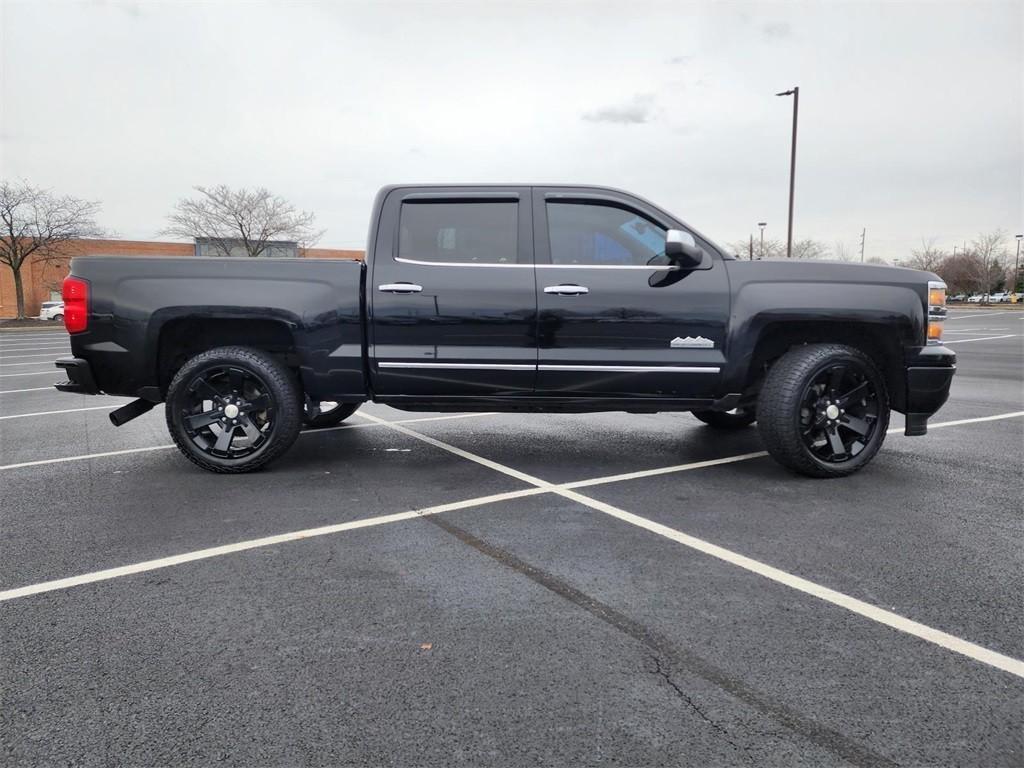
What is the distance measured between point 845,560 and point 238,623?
269 centimetres

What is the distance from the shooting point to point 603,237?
189 inches

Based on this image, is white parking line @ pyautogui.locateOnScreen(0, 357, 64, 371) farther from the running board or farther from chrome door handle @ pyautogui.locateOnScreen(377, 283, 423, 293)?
chrome door handle @ pyautogui.locateOnScreen(377, 283, 423, 293)

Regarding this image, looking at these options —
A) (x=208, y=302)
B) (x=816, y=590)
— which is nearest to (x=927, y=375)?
(x=816, y=590)

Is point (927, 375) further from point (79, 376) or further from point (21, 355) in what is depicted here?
point (21, 355)

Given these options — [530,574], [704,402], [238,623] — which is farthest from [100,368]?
[704,402]

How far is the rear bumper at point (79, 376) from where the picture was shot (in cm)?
475

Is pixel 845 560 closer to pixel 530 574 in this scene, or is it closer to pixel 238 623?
pixel 530 574

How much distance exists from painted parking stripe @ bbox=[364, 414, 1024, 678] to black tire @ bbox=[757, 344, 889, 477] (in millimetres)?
1378

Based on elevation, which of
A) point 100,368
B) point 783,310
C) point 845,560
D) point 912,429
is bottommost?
point 845,560

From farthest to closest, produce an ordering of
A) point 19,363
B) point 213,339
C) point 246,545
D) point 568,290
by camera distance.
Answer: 1. point 19,363
2. point 213,339
3. point 568,290
4. point 246,545

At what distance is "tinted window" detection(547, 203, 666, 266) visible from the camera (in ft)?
15.6

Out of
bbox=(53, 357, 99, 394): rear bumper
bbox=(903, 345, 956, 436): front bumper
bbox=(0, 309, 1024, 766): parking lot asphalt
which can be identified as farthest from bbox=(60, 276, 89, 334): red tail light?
bbox=(903, 345, 956, 436): front bumper

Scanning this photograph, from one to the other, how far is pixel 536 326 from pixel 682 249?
3.51ft

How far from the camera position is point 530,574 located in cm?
309
